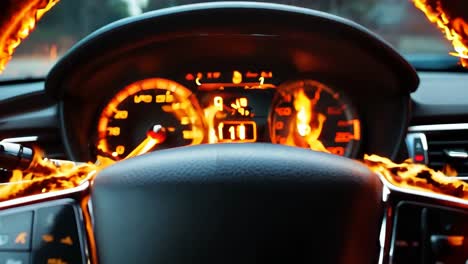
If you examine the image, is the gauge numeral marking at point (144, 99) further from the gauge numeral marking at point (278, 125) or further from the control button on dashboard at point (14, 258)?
the control button on dashboard at point (14, 258)

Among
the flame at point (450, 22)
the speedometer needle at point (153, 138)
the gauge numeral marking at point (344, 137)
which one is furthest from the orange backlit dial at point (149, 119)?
the flame at point (450, 22)

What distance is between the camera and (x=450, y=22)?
172cm

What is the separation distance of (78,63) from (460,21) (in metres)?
1.10

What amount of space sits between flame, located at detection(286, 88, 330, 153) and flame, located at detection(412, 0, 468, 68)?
3.08 ft

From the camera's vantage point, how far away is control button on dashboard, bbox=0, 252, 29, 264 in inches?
49.0

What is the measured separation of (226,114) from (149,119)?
0.25 m

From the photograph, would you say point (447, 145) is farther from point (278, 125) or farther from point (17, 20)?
point (17, 20)

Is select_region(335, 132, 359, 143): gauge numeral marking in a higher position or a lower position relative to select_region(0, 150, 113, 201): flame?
lower

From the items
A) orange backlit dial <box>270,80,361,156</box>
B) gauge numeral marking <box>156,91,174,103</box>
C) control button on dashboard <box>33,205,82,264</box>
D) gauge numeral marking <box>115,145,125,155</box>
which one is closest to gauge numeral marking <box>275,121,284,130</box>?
orange backlit dial <box>270,80,361,156</box>

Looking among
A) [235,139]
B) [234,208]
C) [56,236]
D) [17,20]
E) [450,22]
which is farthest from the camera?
[235,139]

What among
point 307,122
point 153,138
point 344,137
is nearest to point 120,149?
point 153,138

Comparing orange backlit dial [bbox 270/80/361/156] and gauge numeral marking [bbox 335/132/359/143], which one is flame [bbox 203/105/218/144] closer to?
orange backlit dial [bbox 270/80/361/156]

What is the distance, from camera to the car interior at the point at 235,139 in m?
1.08

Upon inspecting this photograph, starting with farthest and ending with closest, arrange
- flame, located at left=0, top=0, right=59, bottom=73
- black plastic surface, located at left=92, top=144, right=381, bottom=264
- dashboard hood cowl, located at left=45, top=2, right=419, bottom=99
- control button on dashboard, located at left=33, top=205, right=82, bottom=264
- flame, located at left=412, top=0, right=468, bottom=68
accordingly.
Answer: dashboard hood cowl, located at left=45, top=2, right=419, bottom=99 < flame, located at left=412, top=0, right=468, bottom=68 < flame, located at left=0, top=0, right=59, bottom=73 < control button on dashboard, located at left=33, top=205, right=82, bottom=264 < black plastic surface, located at left=92, top=144, right=381, bottom=264
